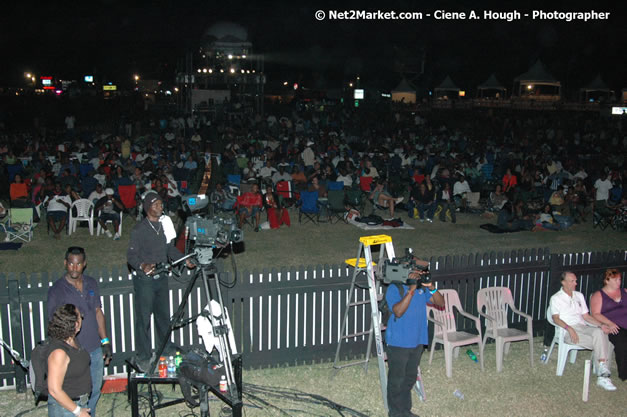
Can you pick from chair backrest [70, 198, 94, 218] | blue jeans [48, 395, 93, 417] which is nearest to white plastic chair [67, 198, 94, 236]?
chair backrest [70, 198, 94, 218]

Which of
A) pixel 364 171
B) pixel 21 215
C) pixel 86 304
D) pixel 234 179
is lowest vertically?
pixel 21 215

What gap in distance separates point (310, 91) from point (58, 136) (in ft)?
123

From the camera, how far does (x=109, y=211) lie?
37.6ft

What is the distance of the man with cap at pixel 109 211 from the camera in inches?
448

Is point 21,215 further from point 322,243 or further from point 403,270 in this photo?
point 403,270

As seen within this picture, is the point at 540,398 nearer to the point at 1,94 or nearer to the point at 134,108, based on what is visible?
the point at 134,108

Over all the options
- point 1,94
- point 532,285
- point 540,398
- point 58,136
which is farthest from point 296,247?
point 1,94

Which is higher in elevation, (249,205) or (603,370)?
(249,205)

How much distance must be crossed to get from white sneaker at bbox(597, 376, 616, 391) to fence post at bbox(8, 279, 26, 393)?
5.88 metres

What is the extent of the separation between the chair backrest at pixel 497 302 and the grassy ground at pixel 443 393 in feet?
1.45

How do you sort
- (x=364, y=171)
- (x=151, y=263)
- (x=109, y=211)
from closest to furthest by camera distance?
1. (x=151, y=263)
2. (x=109, y=211)
3. (x=364, y=171)

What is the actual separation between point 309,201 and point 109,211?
4.40 meters

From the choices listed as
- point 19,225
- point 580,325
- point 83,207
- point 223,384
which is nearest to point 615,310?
point 580,325

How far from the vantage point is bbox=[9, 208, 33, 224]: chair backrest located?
35.3 ft
